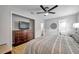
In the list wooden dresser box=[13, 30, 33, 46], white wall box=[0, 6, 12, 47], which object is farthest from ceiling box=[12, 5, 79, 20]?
wooden dresser box=[13, 30, 33, 46]

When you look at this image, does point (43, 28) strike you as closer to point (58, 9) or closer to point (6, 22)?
point (58, 9)

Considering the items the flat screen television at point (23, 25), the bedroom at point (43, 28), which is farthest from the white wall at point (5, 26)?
the flat screen television at point (23, 25)

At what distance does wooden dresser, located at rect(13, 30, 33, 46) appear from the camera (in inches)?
66.9

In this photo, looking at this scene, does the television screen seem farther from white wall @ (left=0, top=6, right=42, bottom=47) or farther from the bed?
the bed

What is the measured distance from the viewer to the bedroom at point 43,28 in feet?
5.41

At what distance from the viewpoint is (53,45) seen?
168 cm

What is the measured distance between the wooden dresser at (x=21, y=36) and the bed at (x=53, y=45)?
10 cm

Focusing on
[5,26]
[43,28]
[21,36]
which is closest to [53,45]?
[43,28]

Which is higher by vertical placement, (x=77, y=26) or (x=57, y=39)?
(x=77, y=26)

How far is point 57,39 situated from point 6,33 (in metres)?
0.90

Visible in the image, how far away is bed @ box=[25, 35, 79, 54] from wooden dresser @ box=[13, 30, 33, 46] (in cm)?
10

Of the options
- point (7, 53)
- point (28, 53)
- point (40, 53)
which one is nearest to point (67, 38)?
point (40, 53)
